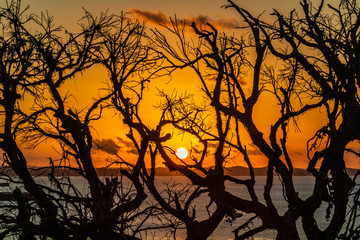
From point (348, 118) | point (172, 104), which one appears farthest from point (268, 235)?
point (348, 118)

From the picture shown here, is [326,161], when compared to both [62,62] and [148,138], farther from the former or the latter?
[62,62]

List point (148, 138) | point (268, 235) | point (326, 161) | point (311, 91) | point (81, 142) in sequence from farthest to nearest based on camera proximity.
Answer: point (268, 235)
point (311, 91)
point (81, 142)
point (326, 161)
point (148, 138)

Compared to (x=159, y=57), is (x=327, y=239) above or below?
below

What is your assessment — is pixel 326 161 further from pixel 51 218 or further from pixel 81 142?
pixel 81 142

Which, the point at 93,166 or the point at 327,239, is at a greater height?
the point at 93,166

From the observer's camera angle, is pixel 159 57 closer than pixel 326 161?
No

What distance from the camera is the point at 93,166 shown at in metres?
10.2

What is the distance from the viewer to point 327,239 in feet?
26.1

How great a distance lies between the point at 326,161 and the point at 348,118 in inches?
35.3

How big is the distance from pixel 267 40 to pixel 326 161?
7.48ft

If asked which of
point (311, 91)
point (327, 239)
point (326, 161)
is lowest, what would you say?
point (327, 239)

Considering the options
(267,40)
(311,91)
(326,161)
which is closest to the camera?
(326,161)

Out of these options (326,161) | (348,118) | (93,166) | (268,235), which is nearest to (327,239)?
(326,161)

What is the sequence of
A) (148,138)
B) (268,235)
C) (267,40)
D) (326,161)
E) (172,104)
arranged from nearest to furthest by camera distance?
1. (148,138)
2. (326,161)
3. (267,40)
4. (172,104)
5. (268,235)
